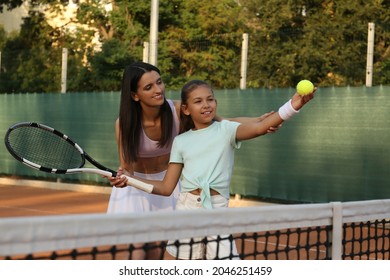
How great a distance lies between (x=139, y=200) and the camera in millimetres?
4605

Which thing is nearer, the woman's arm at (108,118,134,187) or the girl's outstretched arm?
the girl's outstretched arm

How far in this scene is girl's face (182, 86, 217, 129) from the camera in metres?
4.04

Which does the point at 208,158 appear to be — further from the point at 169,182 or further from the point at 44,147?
the point at 44,147

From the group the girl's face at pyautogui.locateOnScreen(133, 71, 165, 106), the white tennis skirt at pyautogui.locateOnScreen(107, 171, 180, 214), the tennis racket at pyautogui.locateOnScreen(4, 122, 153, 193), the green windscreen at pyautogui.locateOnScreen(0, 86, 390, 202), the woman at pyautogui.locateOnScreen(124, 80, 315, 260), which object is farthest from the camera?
the green windscreen at pyautogui.locateOnScreen(0, 86, 390, 202)

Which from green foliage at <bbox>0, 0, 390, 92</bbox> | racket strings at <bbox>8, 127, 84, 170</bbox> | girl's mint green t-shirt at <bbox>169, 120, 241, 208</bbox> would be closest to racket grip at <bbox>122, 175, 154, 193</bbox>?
girl's mint green t-shirt at <bbox>169, 120, 241, 208</bbox>

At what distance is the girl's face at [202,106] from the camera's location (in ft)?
13.3

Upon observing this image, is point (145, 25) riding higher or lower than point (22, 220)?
higher

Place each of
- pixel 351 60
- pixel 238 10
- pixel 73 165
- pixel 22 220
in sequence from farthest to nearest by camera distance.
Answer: pixel 238 10 → pixel 351 60 → pixel 73 165 → pixel 22 220

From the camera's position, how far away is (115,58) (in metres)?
23.7

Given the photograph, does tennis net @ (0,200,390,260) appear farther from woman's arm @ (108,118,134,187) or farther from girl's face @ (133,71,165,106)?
girl's face @ (133,71,165,106)

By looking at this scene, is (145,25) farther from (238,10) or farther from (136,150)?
(136,150)

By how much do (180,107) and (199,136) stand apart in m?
0.39

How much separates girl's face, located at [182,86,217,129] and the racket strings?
114 cm

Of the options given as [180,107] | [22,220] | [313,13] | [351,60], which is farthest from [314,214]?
[313,13]
